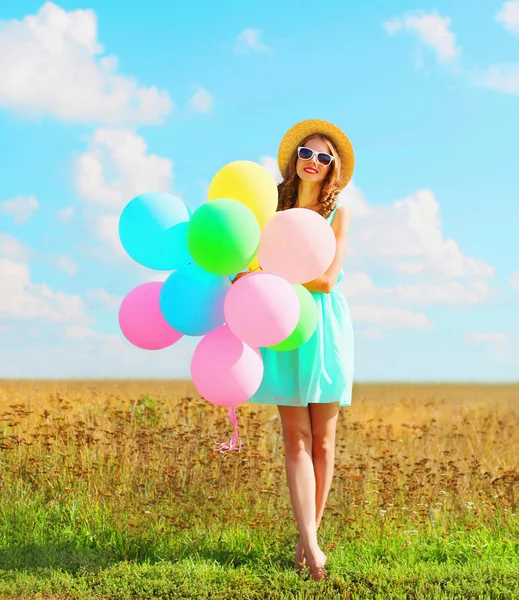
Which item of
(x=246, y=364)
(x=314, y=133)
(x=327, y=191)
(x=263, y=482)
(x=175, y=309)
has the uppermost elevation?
(x=314, y=133)

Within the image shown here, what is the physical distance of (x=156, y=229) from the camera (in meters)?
3.92

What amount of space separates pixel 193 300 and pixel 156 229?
0.49 m

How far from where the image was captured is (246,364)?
3.70 meters

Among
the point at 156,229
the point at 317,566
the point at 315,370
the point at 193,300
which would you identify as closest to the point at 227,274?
the point at 193,300

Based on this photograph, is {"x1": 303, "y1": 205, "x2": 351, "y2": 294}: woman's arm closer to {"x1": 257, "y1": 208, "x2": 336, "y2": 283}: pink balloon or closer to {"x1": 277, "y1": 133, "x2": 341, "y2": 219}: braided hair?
{"x1": 277, "y1": 133, "x2": 341, "y2": 219}: braided hair

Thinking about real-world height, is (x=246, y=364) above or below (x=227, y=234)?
below

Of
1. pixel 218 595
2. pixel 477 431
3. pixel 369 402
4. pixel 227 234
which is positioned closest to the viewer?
pixel 227 234

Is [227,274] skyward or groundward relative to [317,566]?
skyward

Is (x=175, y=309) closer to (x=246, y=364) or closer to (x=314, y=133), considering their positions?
(x=246, y=364)

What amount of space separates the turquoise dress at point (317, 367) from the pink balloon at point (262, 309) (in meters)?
0.57

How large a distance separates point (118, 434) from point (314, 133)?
11.1 feet

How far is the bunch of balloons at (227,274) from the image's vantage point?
11.9 ft

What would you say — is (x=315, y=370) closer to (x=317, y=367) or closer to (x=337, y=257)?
(x=317, y=367)

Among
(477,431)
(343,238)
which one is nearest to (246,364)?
(343,238)
